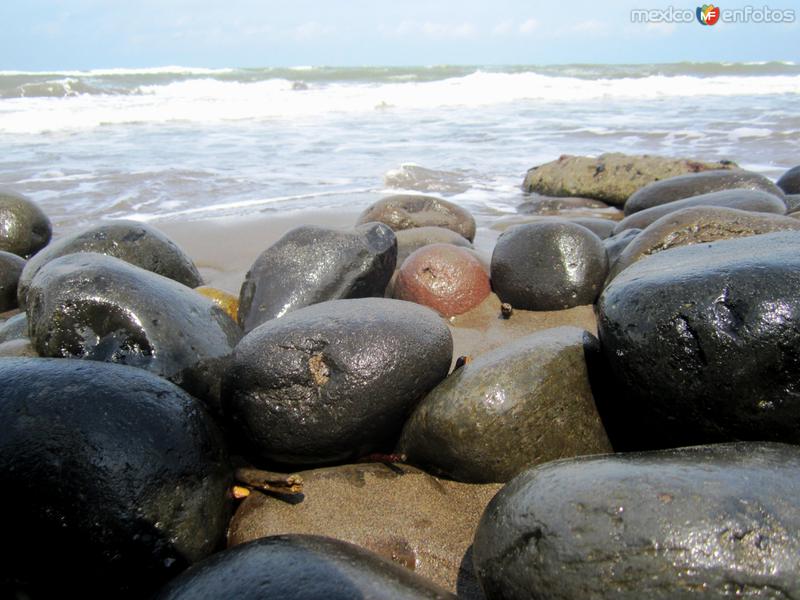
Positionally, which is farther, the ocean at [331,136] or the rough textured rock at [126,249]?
the ocean at [331,136]

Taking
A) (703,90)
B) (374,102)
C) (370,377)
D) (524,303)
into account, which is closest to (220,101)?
(374,102)

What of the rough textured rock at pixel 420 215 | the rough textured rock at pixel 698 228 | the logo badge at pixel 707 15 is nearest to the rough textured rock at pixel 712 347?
the rough textured rock at pixel 698 228

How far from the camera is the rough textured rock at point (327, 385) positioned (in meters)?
2.53

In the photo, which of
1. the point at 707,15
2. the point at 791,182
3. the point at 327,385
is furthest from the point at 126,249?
the point at 707,15

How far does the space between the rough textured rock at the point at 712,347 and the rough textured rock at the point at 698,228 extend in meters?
1.66

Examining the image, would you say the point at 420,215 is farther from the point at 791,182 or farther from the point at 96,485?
the point at 96,485

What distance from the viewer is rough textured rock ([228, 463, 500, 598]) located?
2.21m

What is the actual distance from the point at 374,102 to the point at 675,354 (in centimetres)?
2291

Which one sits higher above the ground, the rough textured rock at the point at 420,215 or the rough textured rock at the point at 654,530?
the rough textured rock at the point at 654,530

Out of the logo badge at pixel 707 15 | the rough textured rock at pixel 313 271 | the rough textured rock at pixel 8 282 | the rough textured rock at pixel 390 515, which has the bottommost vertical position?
the rough textured rock at pixel 390 515

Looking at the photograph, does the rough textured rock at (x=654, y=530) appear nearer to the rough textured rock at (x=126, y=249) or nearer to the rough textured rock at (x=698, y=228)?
→ the rough textured rock at (x=698, y=228)

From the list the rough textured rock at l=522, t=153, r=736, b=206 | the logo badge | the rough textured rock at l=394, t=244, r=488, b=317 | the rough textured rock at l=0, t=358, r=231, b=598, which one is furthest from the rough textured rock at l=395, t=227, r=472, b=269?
the logo badge

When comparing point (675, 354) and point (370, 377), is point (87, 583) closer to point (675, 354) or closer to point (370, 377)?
point (370, 377)

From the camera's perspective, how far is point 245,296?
13.2 feet
